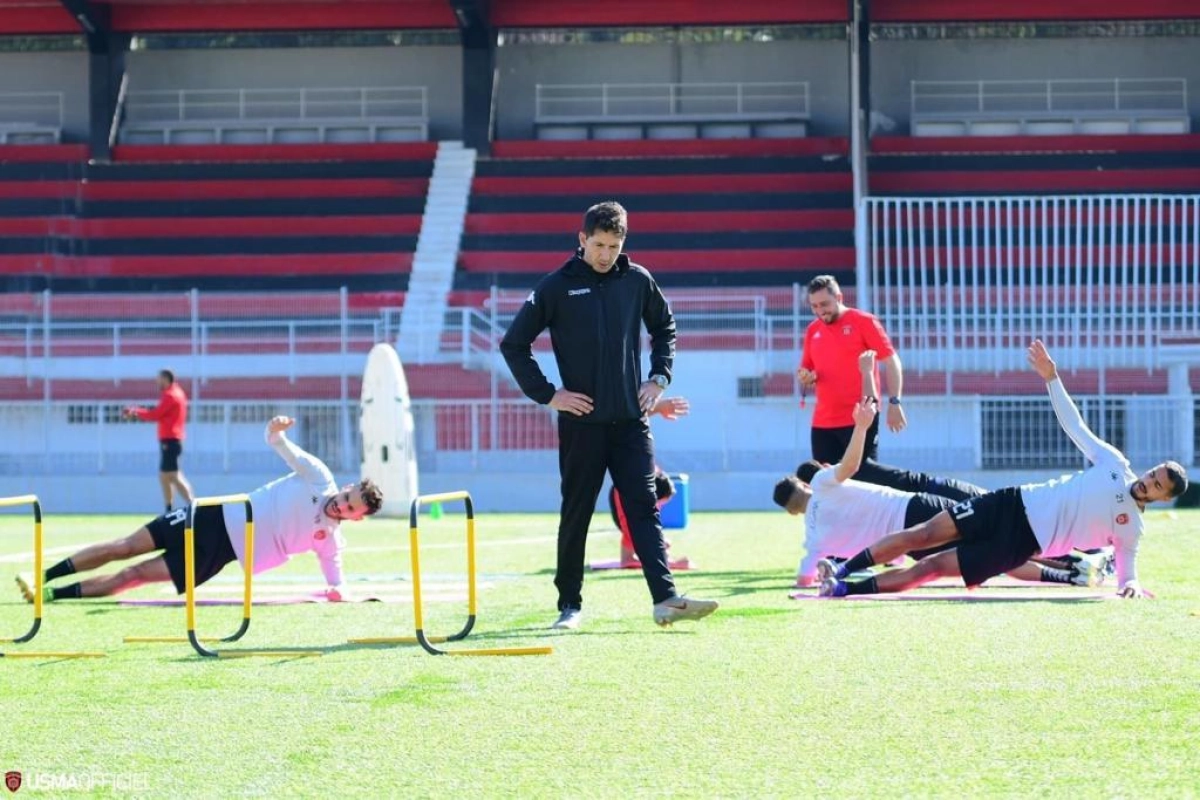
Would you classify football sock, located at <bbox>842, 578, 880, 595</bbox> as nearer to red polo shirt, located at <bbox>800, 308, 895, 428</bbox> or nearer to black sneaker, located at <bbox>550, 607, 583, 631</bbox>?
black sneaker, located at <bbox>550, 607, 583, 631</bbox>

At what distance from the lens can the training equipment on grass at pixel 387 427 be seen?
21.2m

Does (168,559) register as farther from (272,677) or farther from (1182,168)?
(1182,168)

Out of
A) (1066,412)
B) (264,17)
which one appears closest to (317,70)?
(264,17)

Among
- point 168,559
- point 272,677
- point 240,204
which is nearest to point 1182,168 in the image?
point 240,204

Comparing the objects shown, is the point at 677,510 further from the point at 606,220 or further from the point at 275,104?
the point at 275,104

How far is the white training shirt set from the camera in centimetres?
1052

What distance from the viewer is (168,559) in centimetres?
1030

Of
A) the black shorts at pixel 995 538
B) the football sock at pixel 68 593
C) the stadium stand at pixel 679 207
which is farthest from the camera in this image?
the stadium stand at pixel 679 207

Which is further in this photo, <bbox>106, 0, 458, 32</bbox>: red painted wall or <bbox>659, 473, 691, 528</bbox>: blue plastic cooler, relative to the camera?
<bbox>106, 0, 458, 32</bbox>: red painted wall

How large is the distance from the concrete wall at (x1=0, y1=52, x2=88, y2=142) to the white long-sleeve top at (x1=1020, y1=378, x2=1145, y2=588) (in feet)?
93.8

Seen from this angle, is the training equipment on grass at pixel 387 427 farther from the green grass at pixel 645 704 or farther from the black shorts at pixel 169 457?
the green grass at pixel 645 704

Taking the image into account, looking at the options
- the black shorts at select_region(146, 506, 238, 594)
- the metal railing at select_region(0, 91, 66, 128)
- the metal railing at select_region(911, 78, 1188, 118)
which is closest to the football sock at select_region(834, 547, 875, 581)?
the black shorts at select_region(146, 506, 238, 594)

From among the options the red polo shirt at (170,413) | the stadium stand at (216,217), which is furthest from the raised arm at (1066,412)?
the stadium stand at (216,217)

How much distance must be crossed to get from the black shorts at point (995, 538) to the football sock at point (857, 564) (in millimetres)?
519
